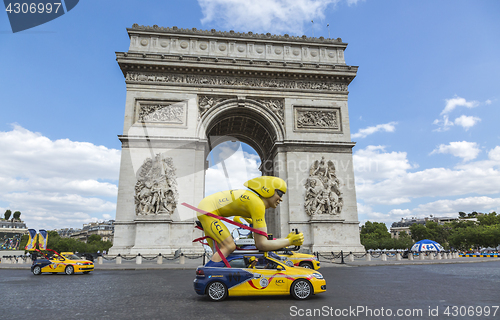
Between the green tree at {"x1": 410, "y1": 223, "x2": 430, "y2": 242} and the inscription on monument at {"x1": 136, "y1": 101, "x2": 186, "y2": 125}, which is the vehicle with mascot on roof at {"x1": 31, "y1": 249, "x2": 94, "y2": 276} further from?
the green tree at {"x1": 410, "y1": 223, "x2": 430, "y2": 242}

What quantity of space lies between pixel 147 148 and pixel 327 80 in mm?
13387

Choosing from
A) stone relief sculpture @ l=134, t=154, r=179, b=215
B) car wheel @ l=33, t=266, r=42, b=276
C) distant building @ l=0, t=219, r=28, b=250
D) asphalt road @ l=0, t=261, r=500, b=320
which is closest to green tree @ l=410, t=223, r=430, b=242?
stone relief sculpture @ l=134, t=154, r=179, b=215

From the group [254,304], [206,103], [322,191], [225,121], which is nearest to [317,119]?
[322,191]

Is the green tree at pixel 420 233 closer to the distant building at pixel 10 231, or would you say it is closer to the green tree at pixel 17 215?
the distant building at pixel 10 231

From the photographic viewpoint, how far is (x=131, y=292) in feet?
24.4

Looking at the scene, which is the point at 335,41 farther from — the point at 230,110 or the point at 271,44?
the point at 230,110

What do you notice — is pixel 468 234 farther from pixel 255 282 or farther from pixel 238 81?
pixel 255 282

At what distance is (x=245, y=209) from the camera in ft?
20.7

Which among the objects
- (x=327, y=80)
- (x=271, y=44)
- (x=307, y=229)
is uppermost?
(x=271, y=44)

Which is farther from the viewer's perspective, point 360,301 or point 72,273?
point 72,273

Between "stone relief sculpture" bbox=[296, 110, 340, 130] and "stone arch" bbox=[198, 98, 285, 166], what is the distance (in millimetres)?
1540

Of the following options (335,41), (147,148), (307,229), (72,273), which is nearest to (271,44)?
(335,41)

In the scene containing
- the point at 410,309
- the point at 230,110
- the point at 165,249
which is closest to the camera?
the point at 410,309

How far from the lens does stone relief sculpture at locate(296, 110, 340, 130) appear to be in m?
22.8
